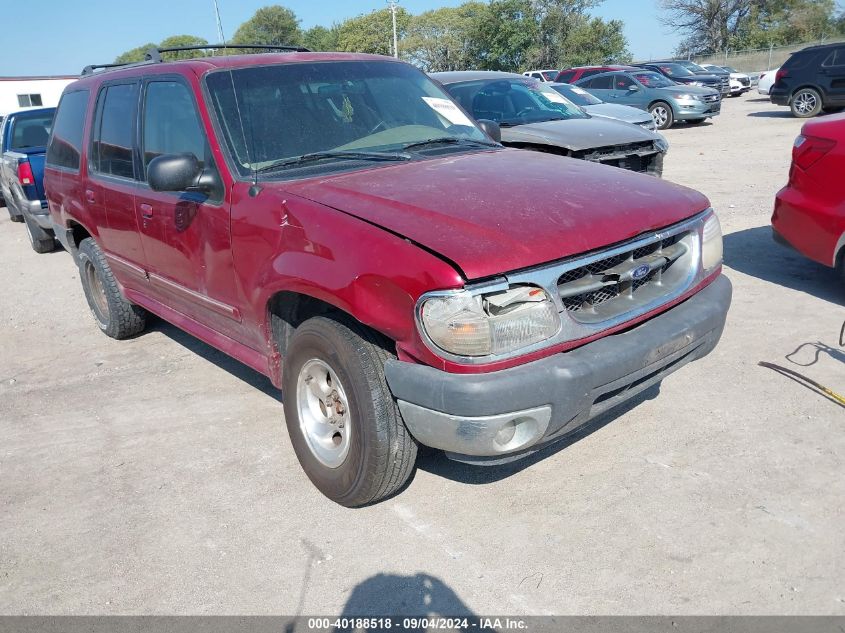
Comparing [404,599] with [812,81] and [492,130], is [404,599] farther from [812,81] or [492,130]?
[812,81]

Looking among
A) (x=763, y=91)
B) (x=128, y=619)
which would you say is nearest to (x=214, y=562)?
(x=128, y=619)

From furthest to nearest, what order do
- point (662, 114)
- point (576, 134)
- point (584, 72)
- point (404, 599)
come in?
point (584, 72)
point (662, 114)
point (576, 134)
point (404, 599)

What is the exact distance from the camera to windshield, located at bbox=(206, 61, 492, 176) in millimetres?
3688

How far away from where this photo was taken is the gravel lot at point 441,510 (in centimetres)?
280

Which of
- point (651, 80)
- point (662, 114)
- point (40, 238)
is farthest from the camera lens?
point (651, 80)

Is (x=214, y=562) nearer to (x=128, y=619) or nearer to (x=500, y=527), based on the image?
(x=128, y=619)

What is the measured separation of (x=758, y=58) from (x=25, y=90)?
1641 inches

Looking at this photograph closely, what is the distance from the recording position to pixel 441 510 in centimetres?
333

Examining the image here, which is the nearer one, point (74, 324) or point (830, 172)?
point (830, 172)

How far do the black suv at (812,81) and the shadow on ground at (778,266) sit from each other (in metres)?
13.3

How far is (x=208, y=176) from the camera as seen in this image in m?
3.66

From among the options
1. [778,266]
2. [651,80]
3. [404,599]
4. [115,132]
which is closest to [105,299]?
[115,132]

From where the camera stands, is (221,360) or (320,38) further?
(320,38)

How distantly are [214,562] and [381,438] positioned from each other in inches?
A: 35.2
